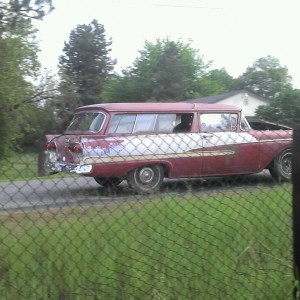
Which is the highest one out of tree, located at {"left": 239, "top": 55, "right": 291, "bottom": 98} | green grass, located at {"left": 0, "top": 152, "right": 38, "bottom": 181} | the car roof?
green grass, located at {"left": 0, "top": 152, "right": 38, "bottom": 181}

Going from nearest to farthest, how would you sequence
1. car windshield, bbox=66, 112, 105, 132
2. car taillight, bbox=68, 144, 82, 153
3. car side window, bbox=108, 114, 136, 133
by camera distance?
1. car taillight, bbox=68, 144, 82, 153
2. car side window, bbox=108, 114, 136, 133
3. car windshield, bbox=66, 112, 105, 132

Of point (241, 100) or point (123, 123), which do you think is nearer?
point (123, 123)

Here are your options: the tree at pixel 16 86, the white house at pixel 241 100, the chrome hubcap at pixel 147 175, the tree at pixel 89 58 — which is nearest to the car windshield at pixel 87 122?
the chrome hubcap at pixel 147 175

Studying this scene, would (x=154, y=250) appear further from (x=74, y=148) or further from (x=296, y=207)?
(x=74, y=148)

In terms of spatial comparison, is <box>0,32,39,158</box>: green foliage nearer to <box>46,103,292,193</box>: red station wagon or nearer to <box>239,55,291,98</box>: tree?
<box>46,103,292,193</box>: red station wagon

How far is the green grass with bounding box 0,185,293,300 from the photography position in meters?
3.18

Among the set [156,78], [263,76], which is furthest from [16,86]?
[263,76]

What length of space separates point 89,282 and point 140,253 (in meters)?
0.46

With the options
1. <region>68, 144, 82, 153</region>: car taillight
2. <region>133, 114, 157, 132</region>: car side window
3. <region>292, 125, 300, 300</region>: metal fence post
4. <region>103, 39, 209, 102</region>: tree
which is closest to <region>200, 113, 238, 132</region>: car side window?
<region>133, 114, 157, 132</region>: car side window

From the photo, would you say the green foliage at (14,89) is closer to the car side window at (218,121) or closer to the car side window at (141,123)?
the car side window at (141,123)

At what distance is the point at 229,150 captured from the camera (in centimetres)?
768

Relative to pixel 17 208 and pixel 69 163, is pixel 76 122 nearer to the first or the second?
pixel 69 163

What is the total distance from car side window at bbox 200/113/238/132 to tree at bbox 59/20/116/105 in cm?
3418

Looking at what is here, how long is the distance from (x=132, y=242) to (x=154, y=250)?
6.5 inches
